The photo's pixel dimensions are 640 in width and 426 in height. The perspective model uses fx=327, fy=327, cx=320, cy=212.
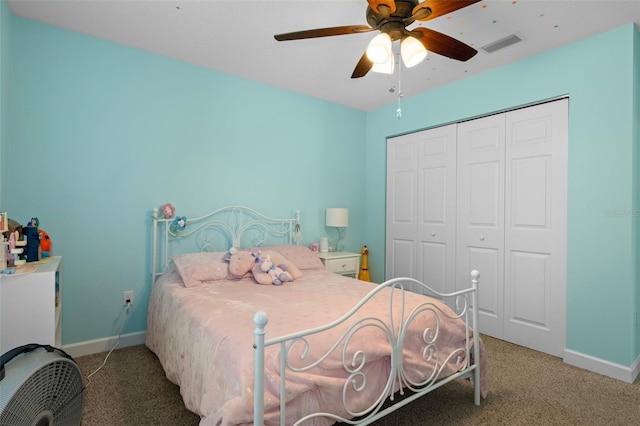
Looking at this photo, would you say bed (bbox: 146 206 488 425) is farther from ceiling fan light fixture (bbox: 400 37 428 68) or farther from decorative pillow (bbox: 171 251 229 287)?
ceiling fan light fixture (bbox: 400 37 428 68)

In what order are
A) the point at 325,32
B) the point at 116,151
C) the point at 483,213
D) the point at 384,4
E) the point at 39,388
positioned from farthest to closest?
the point at 483,213 → the point at 116,151 → the point at 325,32 → the point at 384,4 → the point at 39,388

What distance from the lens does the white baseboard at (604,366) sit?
2252mm

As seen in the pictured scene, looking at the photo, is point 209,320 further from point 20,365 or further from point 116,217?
point 116,217

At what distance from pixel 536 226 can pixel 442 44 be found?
1794 mm

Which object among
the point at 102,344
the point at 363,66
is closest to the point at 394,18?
the point at 363,66

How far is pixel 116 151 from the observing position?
2625mm

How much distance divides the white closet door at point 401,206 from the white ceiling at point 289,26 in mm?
960

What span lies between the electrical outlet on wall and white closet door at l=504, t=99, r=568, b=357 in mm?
3254

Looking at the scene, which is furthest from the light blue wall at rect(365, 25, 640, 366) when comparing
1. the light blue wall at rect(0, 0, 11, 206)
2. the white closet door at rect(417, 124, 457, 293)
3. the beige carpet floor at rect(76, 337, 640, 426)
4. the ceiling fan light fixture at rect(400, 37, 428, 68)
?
the light blue wall at rect(0, 0, 11, 206)

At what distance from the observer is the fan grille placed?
114cm

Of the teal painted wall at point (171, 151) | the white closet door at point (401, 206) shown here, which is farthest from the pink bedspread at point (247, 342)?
the white closet door at point (401, 206)

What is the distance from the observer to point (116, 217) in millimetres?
2633

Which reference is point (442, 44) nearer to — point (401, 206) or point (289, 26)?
point (289, 26)

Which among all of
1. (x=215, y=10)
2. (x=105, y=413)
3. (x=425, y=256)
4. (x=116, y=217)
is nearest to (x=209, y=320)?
(x=105, y=413)
